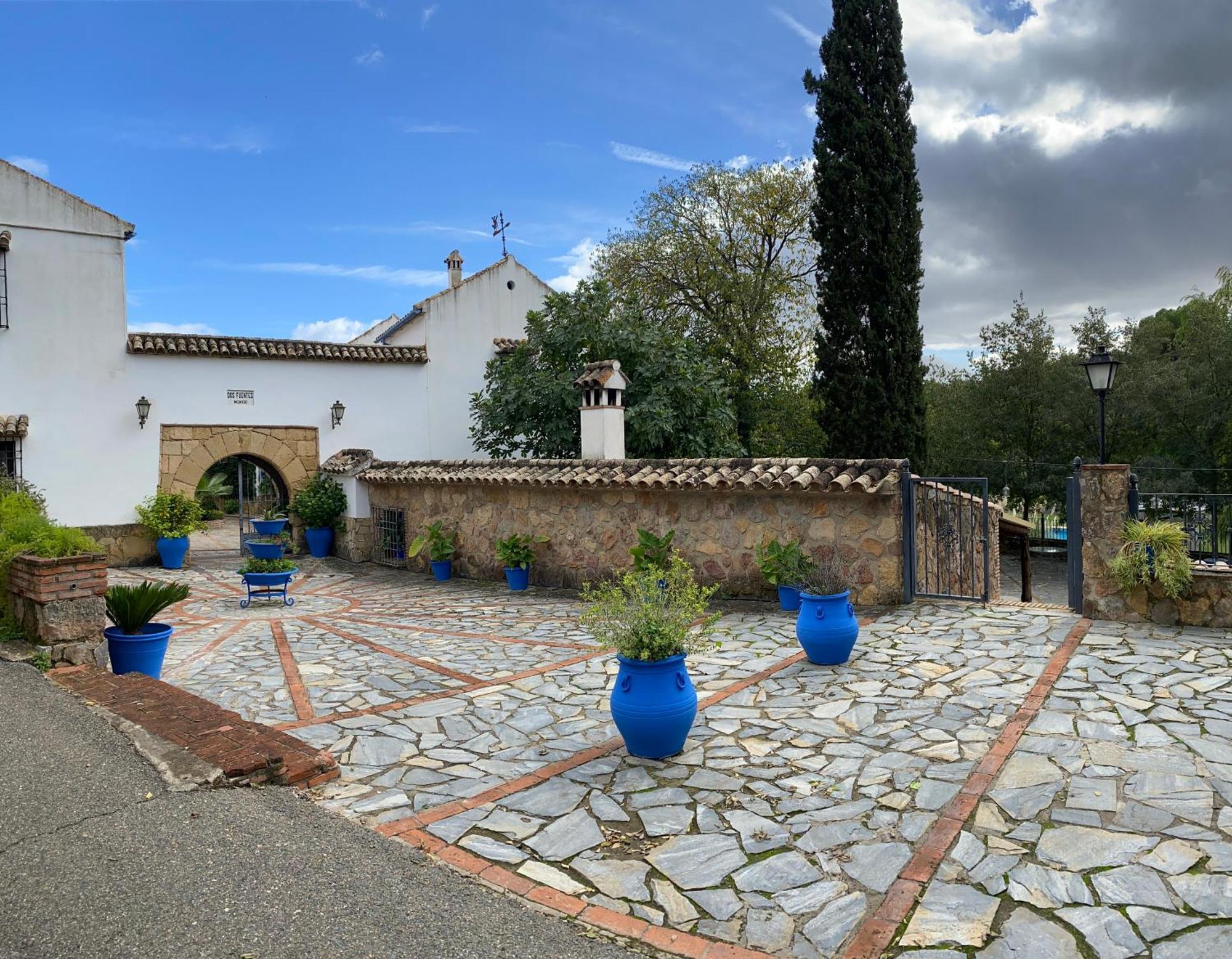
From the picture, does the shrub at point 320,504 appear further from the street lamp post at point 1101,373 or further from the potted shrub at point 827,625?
the street lamp post at point 1101,373

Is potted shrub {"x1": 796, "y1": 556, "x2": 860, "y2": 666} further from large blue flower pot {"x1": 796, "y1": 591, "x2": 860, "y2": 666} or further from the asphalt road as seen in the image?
the asphalt road

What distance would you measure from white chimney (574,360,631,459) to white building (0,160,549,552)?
6769 millimetres

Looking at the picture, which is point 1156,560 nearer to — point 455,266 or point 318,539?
point 318,539

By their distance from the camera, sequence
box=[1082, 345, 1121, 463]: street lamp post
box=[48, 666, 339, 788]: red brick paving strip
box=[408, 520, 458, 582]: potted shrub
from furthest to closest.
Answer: box=[408, 520, 458, 582]: potted shrub → box=[1082, 345, 1121, 463]: street lamp post → box=[48, 666, 339, 788]: red brick paving strip

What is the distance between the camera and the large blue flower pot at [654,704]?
14.7ft

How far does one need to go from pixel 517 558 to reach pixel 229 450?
7.28m

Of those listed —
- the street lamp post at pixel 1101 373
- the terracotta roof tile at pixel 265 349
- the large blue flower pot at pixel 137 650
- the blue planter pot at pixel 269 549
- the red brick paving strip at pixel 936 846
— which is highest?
the terracotta roof tile at pixel 265 349

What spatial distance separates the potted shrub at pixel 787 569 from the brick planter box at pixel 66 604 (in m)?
6.30

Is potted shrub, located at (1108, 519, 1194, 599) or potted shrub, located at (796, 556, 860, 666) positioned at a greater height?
potted shrub, located at (1108, 519, 1194, 599)

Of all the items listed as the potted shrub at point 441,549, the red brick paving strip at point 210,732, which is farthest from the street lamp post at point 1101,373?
the red brick paving strip at point 210,732

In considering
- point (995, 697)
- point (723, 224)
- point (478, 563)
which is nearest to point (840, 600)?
point (995, 697)

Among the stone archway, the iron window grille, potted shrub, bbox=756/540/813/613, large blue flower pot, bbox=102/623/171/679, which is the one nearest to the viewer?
large blue flower pot, bbox=102/623/171/679

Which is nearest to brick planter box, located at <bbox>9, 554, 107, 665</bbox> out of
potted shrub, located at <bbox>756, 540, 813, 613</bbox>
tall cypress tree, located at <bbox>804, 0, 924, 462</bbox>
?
potted shrub, located at <bbox>756, 540, 813, 613</bbox>

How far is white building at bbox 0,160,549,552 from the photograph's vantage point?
13383 millimetres
